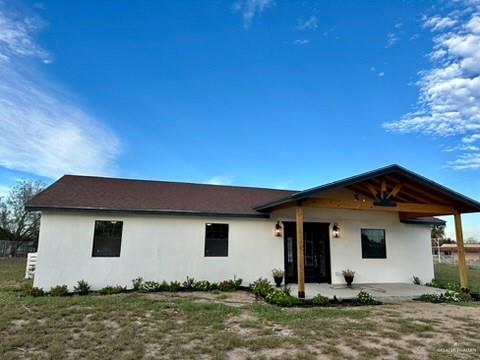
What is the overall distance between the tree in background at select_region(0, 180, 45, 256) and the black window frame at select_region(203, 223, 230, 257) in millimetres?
23718

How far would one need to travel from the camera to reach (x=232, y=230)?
33.2 ft

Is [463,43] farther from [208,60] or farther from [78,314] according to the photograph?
[78,314]

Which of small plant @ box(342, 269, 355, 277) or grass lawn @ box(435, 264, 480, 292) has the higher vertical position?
small plant @ box(342, 269, 355, 277)

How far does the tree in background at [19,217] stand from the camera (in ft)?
88.4

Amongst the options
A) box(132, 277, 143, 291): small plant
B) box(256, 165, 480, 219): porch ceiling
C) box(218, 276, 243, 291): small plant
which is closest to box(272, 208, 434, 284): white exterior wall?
box(256, 165, 480, 219): porch ceiling

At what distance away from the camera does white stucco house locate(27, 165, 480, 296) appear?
28.5ft

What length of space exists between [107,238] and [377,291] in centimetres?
827

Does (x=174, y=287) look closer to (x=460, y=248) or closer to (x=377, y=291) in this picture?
(x=377, y=291)

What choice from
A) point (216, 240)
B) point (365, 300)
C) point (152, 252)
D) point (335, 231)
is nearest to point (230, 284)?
point (216, 240)

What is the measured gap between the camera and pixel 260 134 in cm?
1667

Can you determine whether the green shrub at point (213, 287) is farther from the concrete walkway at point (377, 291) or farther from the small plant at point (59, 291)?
the small plant at point (59, 291)

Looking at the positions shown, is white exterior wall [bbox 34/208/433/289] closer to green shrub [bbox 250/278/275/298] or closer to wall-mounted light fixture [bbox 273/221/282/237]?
wall-mounted light fixture [bbox 273/221/282/237]

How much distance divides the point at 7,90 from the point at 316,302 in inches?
514

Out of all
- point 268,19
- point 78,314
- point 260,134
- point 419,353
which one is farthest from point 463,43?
point 78,314
